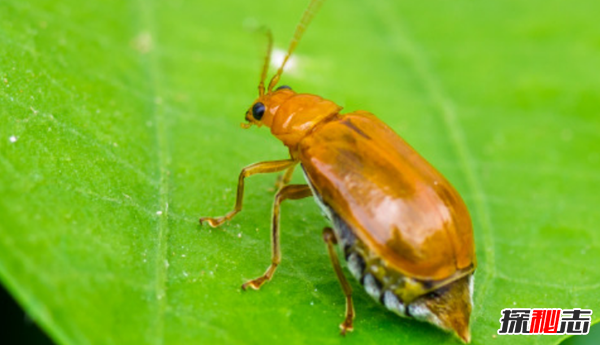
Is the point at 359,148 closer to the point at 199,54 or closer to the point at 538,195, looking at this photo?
the point at 538,195

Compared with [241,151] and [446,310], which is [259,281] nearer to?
[446,310]

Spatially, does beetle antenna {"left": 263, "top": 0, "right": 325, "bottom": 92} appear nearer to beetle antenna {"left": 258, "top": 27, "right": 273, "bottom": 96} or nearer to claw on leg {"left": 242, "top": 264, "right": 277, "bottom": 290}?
beetle antenna {"left": 258, "top": 27, "right": 273, "bottom": 96}

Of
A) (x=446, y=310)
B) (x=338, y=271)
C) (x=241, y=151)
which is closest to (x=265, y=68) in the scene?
(x=241, y=151)

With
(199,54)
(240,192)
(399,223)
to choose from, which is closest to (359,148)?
(399,223)

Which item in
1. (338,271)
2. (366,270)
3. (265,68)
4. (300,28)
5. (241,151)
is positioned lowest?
(241,151)

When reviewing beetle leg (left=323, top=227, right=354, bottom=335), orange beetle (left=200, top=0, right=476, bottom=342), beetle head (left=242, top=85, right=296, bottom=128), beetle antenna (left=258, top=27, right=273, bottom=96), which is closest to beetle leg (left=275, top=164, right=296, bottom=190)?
beetle head (left=242, top=85, right=296, bottom=128)

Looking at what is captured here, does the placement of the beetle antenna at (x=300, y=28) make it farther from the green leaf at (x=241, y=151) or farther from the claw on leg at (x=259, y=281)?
the claw on leg at (x=259, y=281)

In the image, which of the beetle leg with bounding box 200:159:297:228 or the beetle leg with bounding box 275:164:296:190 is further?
the beetle leg with bounding box 275:164:296:190
